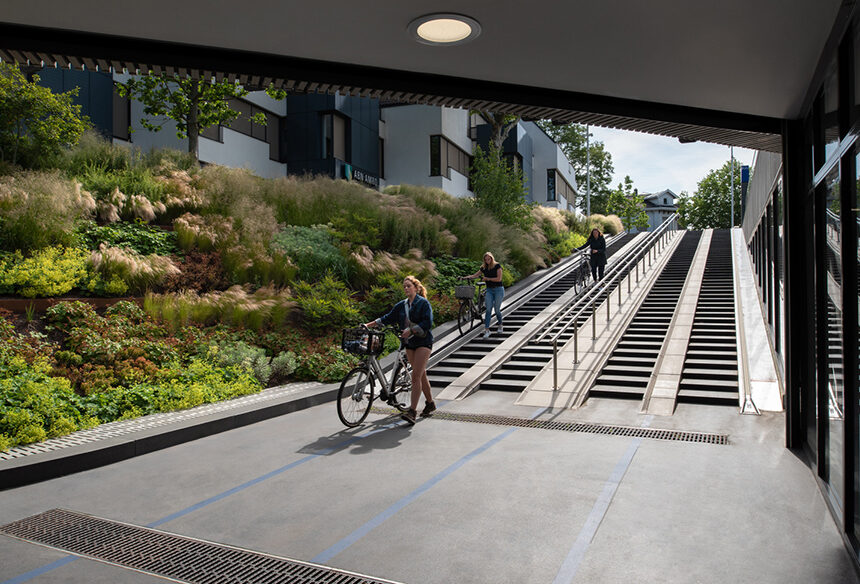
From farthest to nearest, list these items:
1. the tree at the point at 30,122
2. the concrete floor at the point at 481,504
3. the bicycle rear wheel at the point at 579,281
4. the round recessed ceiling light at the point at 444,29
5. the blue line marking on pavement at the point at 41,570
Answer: the bicycle rear wheel at the point at 579,281 → the tree at the point at 30,122 → the concrete floor at the point at 481,504 → the blue line marking on pavement at the point at 41,570 → the round recessed ceiling light at the point at 444,29

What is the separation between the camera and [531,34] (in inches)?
142

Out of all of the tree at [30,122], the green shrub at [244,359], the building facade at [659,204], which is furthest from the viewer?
the building facade at [659,204]

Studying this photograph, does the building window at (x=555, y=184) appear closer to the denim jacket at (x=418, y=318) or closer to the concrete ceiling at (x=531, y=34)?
the denim jacket at (x=418, y=318)

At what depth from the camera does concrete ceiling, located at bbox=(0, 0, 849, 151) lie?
125 inches

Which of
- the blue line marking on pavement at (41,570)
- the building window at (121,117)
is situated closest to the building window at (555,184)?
the building window at (121,117)

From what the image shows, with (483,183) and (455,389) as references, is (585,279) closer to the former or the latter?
(483,183)

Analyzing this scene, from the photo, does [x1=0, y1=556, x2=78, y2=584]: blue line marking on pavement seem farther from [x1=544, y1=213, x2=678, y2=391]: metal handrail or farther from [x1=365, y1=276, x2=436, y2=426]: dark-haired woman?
[x1=544, y1=213, x2=678, y2=391]: metal handrail

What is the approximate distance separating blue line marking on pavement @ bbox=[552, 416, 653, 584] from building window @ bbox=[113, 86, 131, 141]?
2265cm

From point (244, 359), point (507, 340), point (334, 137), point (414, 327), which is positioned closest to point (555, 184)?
point (334, 137)

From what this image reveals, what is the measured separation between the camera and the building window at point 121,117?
900 inches

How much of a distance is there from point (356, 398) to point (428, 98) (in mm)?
4365

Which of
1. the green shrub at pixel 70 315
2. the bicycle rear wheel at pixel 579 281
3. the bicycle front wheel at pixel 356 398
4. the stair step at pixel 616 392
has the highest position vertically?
the bicycle rear wheel at pixel 579 281

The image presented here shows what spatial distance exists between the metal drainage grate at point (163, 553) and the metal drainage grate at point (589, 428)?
4454 mm

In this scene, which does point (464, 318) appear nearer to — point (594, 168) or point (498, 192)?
point (498, 192)
